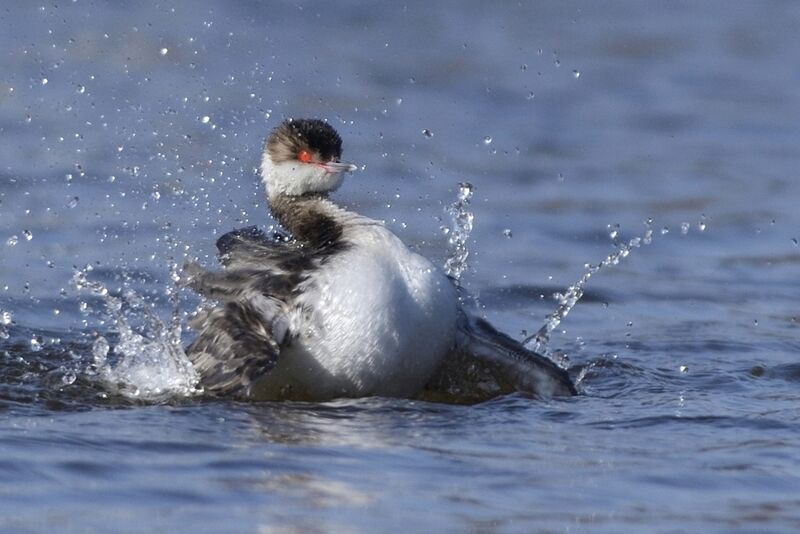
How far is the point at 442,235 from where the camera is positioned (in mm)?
11656

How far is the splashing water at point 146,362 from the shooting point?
7.16 metres

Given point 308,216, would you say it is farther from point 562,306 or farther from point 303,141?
point 562,306

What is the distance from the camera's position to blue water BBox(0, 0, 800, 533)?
5.90m

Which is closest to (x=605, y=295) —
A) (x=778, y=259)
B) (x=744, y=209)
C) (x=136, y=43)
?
(x=778, y=259)

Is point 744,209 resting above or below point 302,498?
above

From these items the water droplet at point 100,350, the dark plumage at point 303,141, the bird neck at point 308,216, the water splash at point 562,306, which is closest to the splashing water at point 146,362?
the water droplet at point 100,350

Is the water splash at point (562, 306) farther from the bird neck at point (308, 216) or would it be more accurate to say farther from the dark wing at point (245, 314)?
the dark wing at point (245, 314)

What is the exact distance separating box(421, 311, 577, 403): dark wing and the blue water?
19cm

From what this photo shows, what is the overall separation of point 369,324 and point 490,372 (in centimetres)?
78

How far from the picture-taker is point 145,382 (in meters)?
7.31

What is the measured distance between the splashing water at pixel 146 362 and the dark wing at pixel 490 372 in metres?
1.07

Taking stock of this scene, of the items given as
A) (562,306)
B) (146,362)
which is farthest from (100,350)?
(562,306)

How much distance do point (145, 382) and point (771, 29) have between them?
12196mm

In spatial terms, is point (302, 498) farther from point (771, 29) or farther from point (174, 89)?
point (771, 29)
